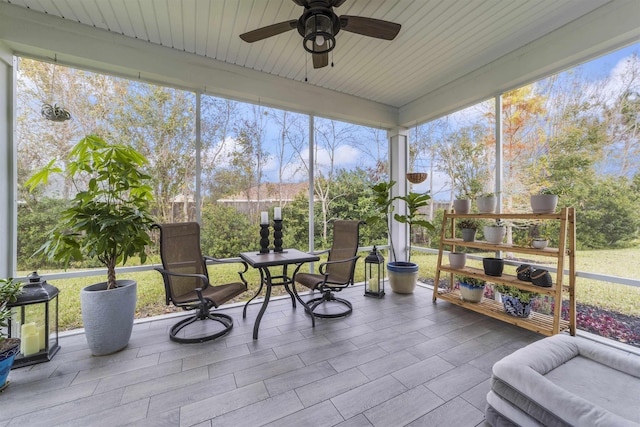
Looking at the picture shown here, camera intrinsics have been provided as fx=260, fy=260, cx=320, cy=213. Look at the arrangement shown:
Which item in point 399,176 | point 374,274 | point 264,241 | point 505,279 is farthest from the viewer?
point 399,176

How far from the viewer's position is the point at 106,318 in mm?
2211

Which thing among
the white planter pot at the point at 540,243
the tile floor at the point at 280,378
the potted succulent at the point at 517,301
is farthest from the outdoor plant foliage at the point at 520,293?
the white planter pot at the point at 540,243

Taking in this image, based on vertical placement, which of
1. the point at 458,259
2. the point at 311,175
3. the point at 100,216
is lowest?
the point at 458,259

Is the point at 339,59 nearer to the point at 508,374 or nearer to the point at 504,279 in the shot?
the point at 504,279

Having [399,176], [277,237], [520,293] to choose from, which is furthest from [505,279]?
[277,237]

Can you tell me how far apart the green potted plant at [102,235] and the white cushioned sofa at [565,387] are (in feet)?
9.45

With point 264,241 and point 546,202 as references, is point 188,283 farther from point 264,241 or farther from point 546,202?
point 546,202

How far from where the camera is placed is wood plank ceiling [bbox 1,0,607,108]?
2.33 metres

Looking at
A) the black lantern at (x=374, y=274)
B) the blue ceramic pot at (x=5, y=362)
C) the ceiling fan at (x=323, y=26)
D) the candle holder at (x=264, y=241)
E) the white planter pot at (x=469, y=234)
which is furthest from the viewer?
the black lantern at (x=374, y=274)

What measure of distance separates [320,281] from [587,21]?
3615 millimetres

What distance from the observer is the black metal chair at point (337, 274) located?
9.81ft

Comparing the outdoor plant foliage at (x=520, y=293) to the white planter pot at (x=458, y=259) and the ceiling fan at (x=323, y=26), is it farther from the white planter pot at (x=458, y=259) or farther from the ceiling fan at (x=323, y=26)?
the ceiling fan at (x=323, y=26)

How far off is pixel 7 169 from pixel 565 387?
458cm

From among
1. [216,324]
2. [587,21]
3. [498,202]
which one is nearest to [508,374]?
[498,202]
